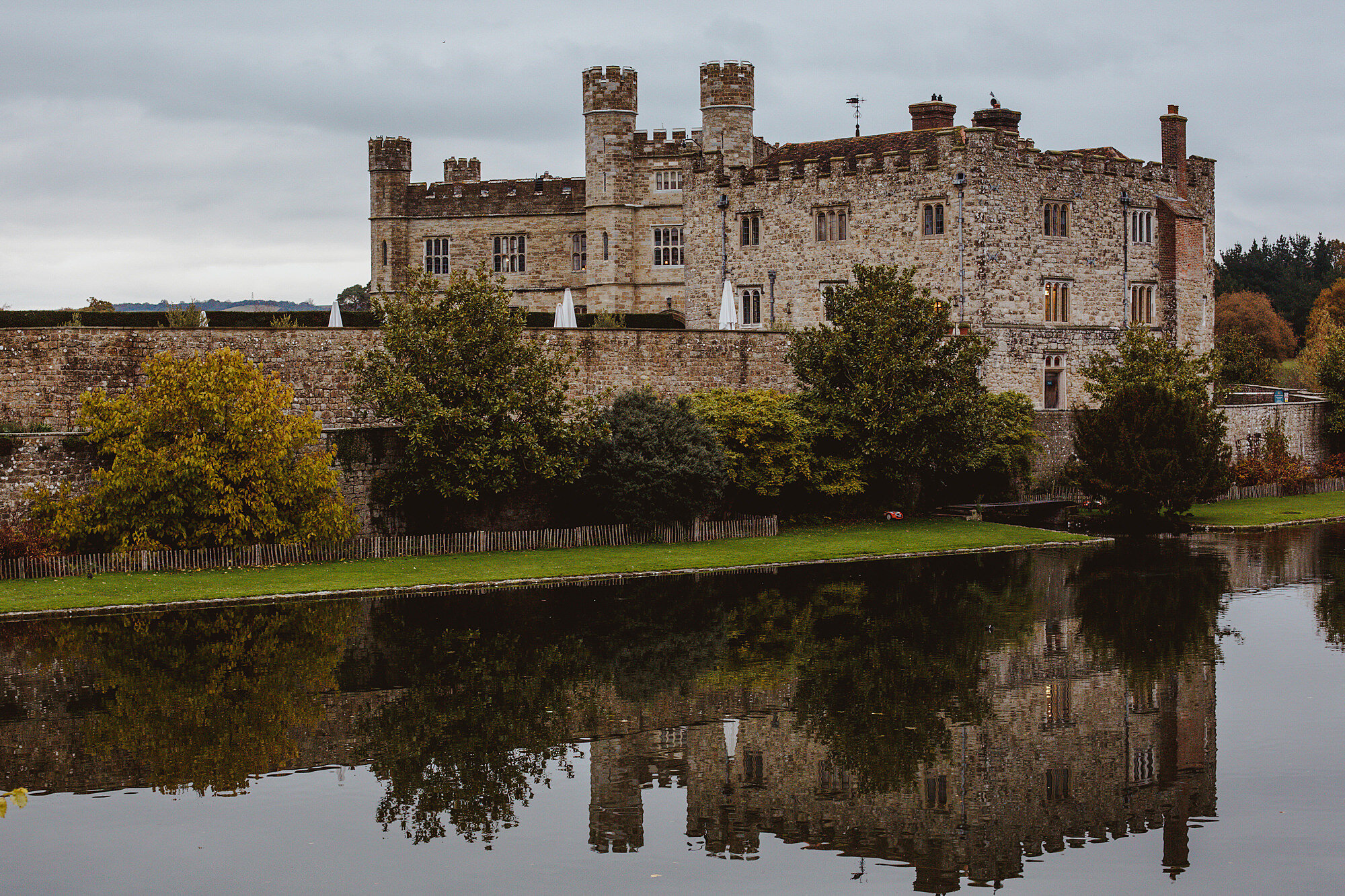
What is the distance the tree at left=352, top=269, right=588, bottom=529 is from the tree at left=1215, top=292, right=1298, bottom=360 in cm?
6258

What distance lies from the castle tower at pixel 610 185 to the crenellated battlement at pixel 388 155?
30.1ft

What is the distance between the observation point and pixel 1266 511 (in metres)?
48.2

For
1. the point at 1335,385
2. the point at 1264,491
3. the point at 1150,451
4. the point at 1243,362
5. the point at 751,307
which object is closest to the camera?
the point at 1150,451

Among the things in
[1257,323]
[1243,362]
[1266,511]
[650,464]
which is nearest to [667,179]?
[650,464]

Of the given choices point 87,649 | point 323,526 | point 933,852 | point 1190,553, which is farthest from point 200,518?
point 1190,553

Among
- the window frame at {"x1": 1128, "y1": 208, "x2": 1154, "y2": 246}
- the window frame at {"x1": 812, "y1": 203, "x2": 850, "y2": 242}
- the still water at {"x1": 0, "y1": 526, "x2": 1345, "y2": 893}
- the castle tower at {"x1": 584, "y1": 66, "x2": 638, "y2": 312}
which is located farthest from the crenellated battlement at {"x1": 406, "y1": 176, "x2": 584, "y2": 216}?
the still water at {"x1": 0, "y1": 526, "x2": 1345, "y2": 893}

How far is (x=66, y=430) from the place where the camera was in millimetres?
36062

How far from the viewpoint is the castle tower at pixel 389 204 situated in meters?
61.2

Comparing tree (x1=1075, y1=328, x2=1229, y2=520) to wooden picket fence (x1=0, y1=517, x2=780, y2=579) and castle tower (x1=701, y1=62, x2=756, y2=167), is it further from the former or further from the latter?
castle tower (x1=701, y1=62, x2=756, y2=167)

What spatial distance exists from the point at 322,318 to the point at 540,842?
111 ft

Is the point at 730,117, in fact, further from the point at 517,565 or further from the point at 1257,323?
the point at 1257,323

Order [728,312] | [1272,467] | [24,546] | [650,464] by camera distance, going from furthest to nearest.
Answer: [1272,467]
[728,312]
[650,464]
[24,546]

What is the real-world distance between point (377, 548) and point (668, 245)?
80.8 ft

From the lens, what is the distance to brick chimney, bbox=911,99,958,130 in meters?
53.7
